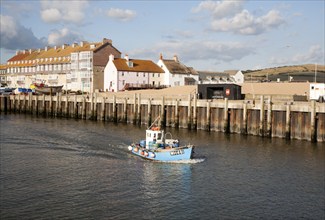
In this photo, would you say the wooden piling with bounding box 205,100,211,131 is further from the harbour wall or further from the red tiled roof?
the red tiled roof

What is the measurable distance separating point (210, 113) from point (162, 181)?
2551 cm

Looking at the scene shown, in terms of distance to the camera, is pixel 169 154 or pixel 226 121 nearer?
pixel 169 154

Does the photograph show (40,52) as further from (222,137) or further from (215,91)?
(222,137)

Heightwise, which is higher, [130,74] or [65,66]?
[65,66]

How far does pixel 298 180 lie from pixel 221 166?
6.64 m

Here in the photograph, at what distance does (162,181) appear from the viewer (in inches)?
1226

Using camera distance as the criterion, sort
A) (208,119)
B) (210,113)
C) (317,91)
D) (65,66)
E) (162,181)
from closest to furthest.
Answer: (162,181) < (208,119) < (210,113) < (317,91) < (65,66)

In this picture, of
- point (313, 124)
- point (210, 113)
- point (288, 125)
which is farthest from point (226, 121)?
point (313, 124)

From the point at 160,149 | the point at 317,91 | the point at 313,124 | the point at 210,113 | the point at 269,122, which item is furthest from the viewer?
the point at 317,91

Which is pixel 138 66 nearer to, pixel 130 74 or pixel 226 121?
pixel 130 74

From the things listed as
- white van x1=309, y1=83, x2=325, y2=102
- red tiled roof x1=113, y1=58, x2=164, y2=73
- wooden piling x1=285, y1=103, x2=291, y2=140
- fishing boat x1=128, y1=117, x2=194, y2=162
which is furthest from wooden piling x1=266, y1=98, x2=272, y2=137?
red tiled roof x1=113, y1=58, x2=164, y2=73

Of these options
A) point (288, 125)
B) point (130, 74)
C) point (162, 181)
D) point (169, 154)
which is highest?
point (130, 74)

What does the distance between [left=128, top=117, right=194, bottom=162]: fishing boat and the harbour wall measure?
15.3 meters

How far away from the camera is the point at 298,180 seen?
3128 cm
